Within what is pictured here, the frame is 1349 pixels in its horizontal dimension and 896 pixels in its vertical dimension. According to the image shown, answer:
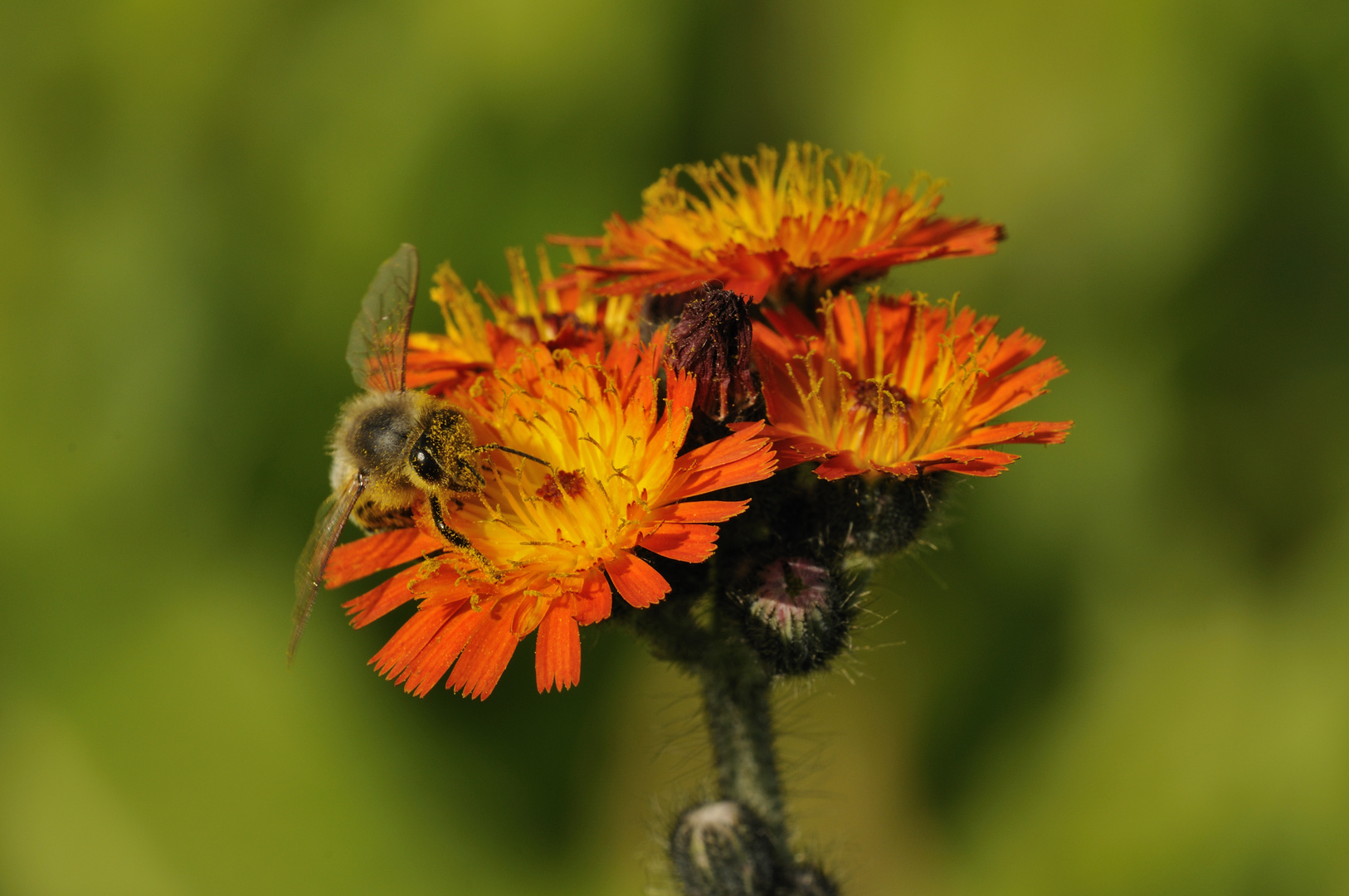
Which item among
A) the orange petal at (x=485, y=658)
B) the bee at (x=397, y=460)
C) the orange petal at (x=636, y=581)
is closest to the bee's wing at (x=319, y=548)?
the bee at (x=397, y=460)

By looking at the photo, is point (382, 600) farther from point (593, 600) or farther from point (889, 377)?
point (889, 377)

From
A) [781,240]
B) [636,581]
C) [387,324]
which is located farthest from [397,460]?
[781,240]

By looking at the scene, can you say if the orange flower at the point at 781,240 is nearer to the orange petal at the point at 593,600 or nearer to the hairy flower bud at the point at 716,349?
the hairy flower bud at the point at 716,349

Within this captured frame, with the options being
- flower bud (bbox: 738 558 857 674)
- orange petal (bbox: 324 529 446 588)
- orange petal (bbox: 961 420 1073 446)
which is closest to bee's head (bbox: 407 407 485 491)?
orange petal (bbox: 324 529 446 588)

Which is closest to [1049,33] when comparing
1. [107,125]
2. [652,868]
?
[652,868]

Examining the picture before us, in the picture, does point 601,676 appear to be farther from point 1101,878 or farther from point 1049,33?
point 1049,33

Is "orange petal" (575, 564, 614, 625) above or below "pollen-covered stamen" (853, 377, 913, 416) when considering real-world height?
below

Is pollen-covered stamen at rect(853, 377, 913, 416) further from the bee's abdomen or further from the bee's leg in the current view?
the bee's abdomen
